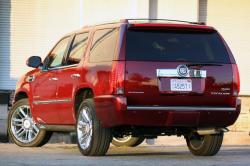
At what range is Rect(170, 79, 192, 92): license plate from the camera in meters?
10.7

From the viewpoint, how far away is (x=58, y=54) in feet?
41.6

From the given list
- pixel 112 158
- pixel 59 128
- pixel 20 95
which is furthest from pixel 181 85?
pixel 20 95

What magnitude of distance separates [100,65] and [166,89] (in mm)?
963

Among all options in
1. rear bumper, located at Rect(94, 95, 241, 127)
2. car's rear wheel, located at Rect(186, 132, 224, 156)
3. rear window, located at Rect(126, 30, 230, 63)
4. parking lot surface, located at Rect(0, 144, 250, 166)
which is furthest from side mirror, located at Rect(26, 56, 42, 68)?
car's rear wheel, located at Rect(186, 132, 224, 156)

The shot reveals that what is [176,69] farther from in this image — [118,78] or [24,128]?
[24,128]

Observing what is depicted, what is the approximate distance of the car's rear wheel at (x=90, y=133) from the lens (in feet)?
35.9

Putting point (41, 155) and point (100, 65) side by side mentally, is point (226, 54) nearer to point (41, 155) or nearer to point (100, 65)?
point (100, 65)

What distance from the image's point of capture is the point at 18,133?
13617 millimetres

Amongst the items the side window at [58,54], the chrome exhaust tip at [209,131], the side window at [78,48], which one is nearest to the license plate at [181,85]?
the chrome exhaust tip at [209,131]

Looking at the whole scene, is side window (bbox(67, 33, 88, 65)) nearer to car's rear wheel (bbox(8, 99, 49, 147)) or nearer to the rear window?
the rear window

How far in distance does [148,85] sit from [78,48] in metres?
1.80

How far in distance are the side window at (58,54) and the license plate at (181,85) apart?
7.63ft

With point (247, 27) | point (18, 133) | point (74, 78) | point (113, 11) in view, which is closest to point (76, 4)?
point (113, 11)

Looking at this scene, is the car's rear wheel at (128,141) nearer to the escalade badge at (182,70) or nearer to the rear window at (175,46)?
the rear window at (175,46)
